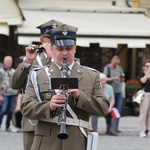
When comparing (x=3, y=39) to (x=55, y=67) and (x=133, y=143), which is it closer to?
(x=133, y=143)

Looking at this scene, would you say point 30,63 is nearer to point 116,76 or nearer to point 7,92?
point 7,92

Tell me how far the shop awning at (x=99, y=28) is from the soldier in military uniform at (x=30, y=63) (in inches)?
414

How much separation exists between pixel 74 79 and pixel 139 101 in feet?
30.5

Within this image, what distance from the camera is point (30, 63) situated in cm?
668

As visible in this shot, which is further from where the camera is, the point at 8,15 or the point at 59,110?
the point at 8,15

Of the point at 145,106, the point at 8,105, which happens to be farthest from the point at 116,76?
the point at 8,105

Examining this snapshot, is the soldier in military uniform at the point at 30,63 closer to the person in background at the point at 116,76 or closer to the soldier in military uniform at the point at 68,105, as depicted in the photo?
the soldier in military uniform at the point at 68,105

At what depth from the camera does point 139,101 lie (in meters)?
14.2

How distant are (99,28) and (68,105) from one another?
1349cm

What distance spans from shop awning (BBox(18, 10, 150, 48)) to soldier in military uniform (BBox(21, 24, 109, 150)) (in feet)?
39.1

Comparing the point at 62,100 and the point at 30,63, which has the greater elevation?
the point at 30,63

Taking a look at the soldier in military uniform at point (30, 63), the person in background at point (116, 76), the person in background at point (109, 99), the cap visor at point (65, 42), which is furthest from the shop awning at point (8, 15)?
the cap visor at point (65, 42)

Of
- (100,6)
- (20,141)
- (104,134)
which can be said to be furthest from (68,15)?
(20,141)

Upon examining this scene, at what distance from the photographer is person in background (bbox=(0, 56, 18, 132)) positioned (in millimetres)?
14406
